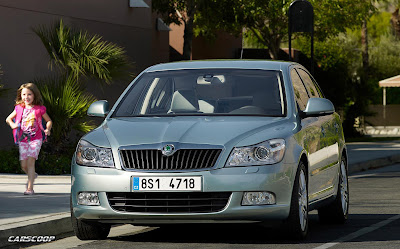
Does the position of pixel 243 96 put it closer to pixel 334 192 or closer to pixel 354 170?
pixel 334 192

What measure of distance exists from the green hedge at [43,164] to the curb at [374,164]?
21.6ft

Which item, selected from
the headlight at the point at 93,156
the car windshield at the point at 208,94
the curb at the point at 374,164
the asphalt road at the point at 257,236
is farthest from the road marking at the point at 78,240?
the curb at the point at 374,164

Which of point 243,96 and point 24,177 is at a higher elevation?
point 243,96

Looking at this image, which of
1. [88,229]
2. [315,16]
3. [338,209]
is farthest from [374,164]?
[88,229]

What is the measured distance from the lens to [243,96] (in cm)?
1023

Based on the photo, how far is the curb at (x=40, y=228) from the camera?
9398 millimetres

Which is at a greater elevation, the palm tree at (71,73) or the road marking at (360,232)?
the palm tree at (71,73)

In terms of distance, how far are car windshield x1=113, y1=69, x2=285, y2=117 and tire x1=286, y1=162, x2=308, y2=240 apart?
699mm

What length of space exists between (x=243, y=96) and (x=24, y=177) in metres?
6.84

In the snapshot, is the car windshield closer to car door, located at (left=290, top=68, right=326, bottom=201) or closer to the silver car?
the silver car

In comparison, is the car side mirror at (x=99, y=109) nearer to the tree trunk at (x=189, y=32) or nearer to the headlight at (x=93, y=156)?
the headlight at (x=93, y=156)

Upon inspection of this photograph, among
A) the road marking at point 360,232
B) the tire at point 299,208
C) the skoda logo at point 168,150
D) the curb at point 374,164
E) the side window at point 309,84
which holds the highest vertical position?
the side window at point 309,84

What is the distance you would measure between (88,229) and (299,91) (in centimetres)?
261

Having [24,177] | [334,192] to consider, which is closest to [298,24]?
[24,177]
